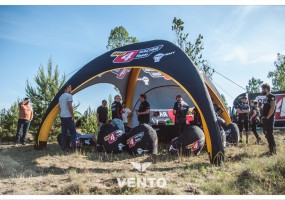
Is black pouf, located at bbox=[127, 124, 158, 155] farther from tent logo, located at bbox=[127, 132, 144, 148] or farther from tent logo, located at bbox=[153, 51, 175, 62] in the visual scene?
tent logo, located at bbox=[153, 51, 175, 62]

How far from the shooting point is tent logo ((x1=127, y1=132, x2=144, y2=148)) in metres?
8.56

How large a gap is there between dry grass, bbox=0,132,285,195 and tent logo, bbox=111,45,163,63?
2.83m

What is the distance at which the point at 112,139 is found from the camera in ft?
29.3

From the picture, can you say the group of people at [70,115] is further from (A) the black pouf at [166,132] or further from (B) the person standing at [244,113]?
(B) the person standing at [244,113]

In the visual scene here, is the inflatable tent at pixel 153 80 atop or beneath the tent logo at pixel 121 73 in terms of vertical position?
beneath

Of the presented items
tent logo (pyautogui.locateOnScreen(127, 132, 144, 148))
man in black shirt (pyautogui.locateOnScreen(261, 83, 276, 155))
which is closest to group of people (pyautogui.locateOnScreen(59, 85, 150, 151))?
tent logo (pyautogui.locateOnScreen(127, 132, 144, 148))

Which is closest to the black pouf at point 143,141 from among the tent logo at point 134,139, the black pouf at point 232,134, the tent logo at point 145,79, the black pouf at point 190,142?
the tent logo at point 134,139

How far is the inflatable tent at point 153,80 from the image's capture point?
24.4 feet

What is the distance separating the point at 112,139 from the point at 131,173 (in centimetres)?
261

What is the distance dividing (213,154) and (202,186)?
1945 millimetres

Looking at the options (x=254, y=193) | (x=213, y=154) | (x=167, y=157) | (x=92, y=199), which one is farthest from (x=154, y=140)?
(x=92, y=199)

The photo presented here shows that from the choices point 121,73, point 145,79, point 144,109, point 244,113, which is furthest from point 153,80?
point 244,113

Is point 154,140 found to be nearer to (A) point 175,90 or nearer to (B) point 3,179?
(B) point 3,179

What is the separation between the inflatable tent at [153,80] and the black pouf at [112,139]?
184 centimetres
